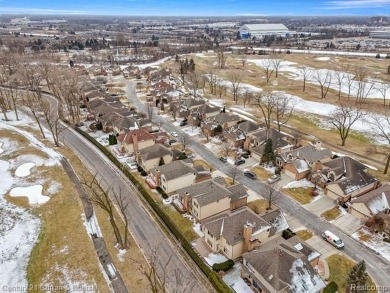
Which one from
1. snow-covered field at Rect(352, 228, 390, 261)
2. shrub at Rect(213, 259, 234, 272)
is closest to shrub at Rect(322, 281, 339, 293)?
snow-covered field at Rect(352, 228, 390, 261)

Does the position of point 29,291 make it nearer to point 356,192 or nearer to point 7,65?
point 356,192

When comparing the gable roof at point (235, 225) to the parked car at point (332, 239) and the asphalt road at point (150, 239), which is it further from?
the parked car at point (332, 239)

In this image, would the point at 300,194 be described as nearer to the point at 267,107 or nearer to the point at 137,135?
the point at 137,135

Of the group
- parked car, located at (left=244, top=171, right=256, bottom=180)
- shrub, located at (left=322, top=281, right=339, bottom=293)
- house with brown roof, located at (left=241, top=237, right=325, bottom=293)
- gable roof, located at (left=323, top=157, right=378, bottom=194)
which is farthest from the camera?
parked car, located at (left=244, top=171, right=256, bottom=180)

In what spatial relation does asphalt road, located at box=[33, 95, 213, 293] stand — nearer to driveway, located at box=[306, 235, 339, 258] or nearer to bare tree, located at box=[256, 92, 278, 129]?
driveway, located at box=[306, 235, 339, 258]

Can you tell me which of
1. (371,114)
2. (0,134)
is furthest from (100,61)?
(371,114)

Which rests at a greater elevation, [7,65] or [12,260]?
[7,65]
